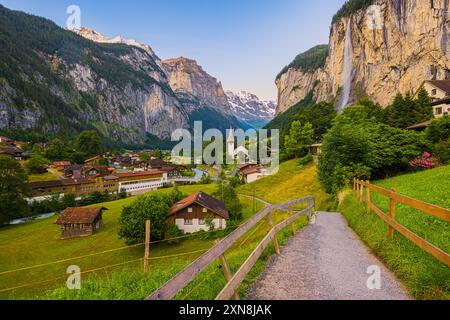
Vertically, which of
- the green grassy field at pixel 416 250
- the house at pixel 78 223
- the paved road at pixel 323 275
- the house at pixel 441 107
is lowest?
the house at pixel 78 223

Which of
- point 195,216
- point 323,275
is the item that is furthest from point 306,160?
point 323,275

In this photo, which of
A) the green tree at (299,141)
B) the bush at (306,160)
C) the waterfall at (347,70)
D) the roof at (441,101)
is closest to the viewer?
the roof at (441,101)

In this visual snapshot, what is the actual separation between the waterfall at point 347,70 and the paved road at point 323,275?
113 metres

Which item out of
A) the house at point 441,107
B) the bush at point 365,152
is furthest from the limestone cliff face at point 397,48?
the bush at point 365,152

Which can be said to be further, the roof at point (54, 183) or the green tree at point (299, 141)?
the green tree at point (299, 141)

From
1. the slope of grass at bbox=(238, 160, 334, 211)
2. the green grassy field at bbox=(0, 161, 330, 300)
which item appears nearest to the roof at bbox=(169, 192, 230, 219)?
the green grassy field at bbox=(0, 161, 330, 300)

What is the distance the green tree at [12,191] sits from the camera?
47250 millimetres

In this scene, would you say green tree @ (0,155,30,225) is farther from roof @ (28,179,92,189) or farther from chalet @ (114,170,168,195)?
chalet @ (114,170,168,195)

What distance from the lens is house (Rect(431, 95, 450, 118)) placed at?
43469 millimetres

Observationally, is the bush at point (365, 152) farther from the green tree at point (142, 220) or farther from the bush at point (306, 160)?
the bush at point (306, 160)

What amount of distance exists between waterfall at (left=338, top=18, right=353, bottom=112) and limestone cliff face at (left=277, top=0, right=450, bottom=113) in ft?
6.92

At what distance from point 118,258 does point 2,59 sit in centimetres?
20235

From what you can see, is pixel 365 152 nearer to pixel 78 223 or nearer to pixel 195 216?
pixel 195 216
